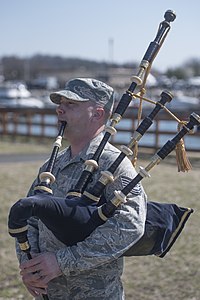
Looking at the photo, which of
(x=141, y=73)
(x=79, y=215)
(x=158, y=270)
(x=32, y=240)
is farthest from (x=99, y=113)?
(x=158, y=270)

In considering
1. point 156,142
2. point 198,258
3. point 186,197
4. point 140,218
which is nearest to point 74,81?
point 140,218

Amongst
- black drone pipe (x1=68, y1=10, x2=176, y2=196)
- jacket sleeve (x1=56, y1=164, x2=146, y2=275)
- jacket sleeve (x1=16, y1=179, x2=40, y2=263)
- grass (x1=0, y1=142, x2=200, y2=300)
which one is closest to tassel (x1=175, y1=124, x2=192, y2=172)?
black drone pipe (x1=68, y1=10, x2=176, y2=196)

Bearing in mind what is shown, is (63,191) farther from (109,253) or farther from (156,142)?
(156,142)

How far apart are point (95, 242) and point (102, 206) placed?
147mm

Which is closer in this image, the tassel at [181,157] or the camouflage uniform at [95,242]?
the camouflage uniform at [95,242]

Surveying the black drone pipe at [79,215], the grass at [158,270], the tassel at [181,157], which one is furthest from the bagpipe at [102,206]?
the grass at [158,270]

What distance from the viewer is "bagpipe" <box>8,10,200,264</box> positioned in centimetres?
228

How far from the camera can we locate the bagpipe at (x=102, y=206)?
2283 millimetres

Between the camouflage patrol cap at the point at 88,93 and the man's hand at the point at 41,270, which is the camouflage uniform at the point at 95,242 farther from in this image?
the camouflage patrol cap at the point at 88,93

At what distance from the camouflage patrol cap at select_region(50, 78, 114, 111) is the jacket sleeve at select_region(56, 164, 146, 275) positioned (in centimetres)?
49

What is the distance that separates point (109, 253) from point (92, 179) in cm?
34

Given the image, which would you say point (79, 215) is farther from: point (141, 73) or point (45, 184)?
point (141, 73)

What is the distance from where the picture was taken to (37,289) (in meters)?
2.49

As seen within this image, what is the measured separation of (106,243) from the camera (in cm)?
235
